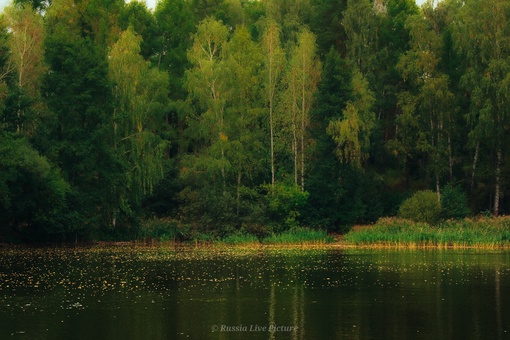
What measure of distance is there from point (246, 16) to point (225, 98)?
99.7 feet

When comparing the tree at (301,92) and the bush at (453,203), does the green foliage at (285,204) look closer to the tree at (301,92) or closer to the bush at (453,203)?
the tree at (301,92)

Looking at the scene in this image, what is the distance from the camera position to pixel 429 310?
963 inches

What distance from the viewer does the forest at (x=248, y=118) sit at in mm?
55906

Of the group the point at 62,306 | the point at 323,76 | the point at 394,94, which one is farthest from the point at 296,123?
the point at 62,306

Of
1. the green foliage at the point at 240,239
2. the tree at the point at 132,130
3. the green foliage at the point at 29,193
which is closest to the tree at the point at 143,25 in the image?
the tree at the point at 132,130

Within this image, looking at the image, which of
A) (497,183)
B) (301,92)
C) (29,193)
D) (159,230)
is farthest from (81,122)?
(497,183)

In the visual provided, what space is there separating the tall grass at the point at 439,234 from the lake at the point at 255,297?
27.1ft

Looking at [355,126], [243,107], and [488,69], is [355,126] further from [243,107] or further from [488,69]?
[488,69]

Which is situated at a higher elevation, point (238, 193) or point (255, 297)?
point (238, 193)

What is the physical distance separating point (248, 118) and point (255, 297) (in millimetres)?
39305

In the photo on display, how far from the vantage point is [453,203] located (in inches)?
2472

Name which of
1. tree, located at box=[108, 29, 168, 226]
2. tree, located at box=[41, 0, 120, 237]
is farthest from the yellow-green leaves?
tree, located at box=[41, 0, 120, 237]

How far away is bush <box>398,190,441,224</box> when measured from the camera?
2297 inches

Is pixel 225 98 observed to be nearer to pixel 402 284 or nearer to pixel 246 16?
pixel 246 16
